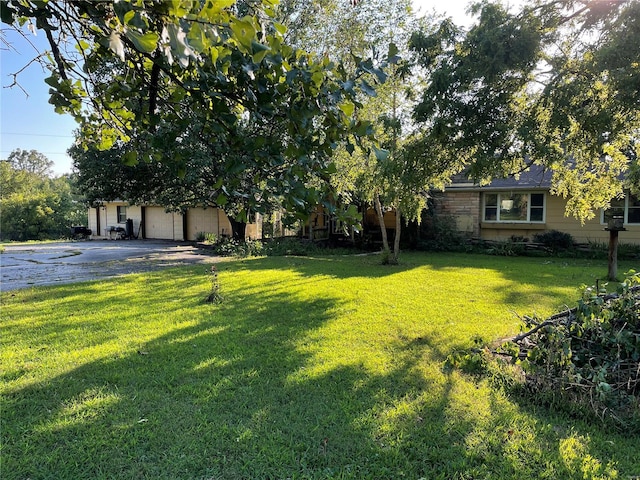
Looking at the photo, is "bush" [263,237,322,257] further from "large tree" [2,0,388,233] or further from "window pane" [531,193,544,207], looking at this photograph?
"large tree" [2,0,388,233]

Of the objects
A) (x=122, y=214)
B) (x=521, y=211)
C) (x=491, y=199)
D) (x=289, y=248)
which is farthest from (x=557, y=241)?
(x=122, y=214)

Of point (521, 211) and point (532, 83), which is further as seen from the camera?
point (521, 211)

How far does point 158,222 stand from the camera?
25.9 m

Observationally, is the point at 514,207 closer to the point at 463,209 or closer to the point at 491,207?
the point at 491,207

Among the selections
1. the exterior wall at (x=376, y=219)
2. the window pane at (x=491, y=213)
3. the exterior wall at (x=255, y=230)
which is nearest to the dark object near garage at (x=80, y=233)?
the exterior wall at (x=255, y=230)

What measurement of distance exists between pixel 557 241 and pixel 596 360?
13232 mm

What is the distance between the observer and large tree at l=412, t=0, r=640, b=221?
4266 mm

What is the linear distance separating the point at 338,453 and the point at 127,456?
4.65ft

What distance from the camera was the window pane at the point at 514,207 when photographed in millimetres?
15812

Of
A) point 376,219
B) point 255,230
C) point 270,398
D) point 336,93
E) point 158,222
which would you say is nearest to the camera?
point 336,93

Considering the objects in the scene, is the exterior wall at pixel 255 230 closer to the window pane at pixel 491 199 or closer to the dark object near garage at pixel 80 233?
the window pane at pixel 491 199

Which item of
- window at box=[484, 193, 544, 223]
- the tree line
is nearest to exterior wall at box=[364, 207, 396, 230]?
window at box=[484, 193, 544, 223]

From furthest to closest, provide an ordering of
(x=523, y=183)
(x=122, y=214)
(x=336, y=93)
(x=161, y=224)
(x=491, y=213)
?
1. (x=122, y=214)
2. (x=161, y=224)
3. (x=491, y=213)
4. (x=523, y=183)
5. (x=336, y=93)

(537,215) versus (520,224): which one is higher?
(537,215)
